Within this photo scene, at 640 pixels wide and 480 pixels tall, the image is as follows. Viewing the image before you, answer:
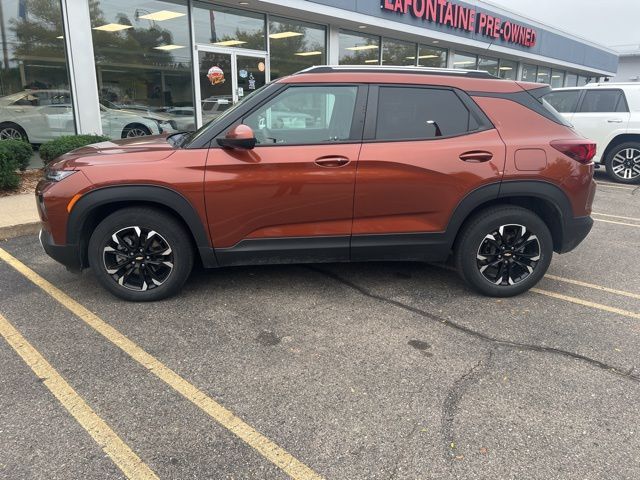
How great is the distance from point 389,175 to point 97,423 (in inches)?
101

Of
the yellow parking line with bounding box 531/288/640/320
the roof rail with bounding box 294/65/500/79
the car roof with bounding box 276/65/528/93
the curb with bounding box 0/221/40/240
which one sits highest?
the roof rail with bounding box 294/65/500/79

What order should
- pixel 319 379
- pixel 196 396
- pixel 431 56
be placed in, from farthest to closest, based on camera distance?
pixel 431 56
pixel 319 379
pixel 196 396

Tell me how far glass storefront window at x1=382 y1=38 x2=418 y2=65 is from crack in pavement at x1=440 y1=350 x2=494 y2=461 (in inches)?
526

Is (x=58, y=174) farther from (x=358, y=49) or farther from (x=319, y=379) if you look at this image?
(x=358, y=49)

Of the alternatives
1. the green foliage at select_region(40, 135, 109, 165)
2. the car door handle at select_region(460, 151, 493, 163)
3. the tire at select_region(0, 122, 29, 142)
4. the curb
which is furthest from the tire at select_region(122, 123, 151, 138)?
the car door handle at select_region(460, 151, 493, 163)

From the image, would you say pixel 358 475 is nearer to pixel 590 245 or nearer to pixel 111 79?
pixel 590 245

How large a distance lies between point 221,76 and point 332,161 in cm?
830

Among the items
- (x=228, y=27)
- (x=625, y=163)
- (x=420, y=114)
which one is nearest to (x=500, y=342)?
(x=420, y=114)

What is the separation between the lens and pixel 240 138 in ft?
11.6

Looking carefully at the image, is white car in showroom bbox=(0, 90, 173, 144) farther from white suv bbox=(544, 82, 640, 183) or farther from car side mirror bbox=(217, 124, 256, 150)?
white suv bbox=(544, 82, 640, 183)

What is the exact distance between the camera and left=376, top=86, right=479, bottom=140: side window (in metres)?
3.91

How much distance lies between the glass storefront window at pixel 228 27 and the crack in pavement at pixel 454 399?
9.71 metres

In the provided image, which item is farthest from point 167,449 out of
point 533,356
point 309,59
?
point 309,59

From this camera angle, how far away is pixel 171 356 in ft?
10.5
